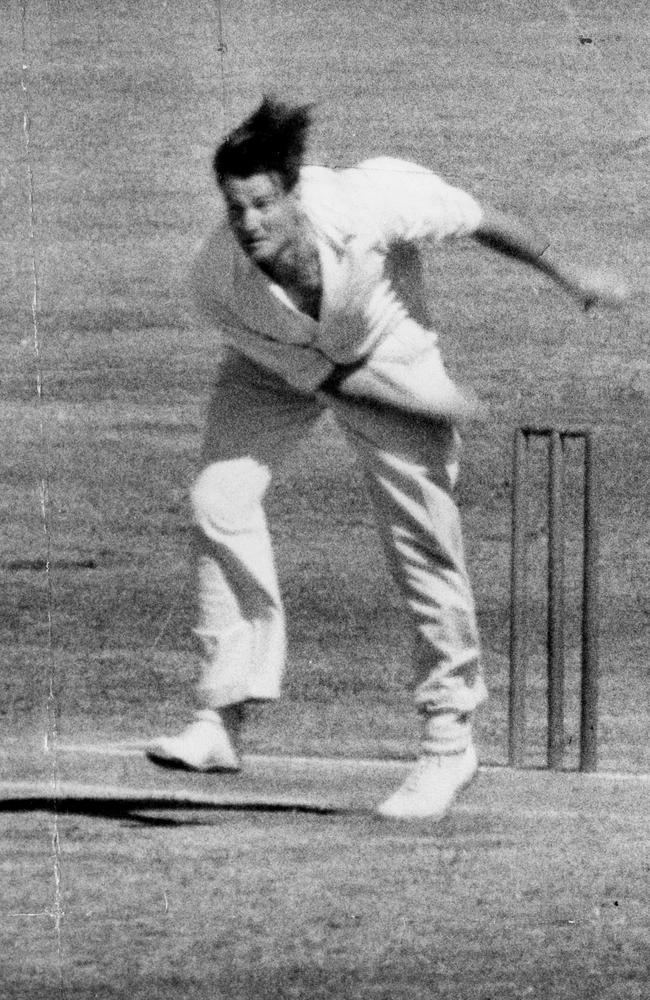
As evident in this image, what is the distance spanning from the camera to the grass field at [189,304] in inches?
264

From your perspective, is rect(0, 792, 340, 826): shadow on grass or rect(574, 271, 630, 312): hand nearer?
rect(0, 792, 340, 826): shadow on grass

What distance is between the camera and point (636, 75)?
22.0 ft

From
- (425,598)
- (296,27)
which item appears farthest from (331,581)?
(296,27)

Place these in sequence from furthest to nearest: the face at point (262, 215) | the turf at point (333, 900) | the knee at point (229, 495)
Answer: the knee at point (229, 495) < the face at point (262, 215) < the turf at point (333, 900)

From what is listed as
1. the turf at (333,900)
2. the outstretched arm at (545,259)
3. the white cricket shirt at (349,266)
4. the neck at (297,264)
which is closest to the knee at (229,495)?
the white cricket shirt at (349,266)

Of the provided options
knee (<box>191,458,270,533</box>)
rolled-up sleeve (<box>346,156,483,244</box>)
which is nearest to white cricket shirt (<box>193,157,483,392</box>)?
rolled-up sleeve (<box>346,156,483,244</box>)

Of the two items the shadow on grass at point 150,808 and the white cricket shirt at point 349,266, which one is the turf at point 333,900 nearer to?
the shadow on grass at point 150,808

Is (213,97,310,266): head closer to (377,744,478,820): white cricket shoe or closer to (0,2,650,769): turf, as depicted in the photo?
(0,2,650,769): turf

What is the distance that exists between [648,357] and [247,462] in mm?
920

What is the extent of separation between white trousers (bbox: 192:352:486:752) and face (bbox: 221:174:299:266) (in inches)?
10.5

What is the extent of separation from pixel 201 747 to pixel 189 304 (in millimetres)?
926

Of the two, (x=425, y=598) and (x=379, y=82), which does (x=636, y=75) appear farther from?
(x=425, y=598)

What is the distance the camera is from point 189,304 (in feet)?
22.0

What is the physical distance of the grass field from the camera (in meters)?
6.70
